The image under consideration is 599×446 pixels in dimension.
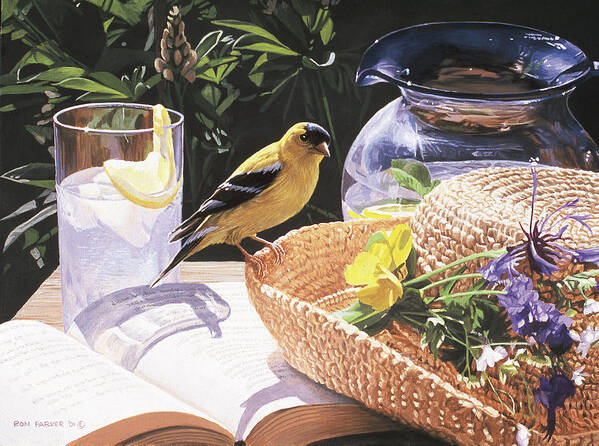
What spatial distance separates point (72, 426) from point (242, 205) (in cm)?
27

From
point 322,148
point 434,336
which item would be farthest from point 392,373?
point 322,148

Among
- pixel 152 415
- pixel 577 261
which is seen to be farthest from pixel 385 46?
pixel 152 415

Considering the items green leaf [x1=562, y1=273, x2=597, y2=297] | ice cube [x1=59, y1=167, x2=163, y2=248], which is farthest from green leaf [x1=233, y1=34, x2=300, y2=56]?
green leaf [x1=562, y1=273, x2=597, y2=297]

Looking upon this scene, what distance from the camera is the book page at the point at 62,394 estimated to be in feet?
1.87

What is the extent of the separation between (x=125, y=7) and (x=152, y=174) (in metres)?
0.19

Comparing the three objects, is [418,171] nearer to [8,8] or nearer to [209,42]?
[209,42]

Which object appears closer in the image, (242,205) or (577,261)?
(577,261)

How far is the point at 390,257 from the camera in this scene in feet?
1.92

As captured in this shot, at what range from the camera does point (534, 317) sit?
495 mm

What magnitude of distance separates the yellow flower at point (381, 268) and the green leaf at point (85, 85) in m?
0.40

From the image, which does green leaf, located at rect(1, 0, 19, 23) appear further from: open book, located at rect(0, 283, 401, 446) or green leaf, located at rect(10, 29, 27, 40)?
open book, located at rect(0, 283, 401, 446)

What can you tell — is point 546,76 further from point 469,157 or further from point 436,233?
point 436,233

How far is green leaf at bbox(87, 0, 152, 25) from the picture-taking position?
793 mm

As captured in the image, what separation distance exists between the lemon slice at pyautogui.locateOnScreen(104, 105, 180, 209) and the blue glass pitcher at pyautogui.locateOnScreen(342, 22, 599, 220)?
7.8 inches
